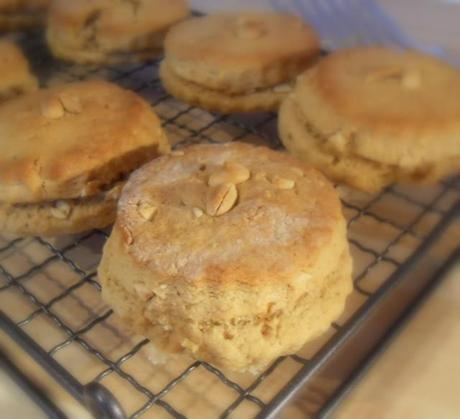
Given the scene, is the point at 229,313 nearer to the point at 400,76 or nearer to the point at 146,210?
the point at 146,210

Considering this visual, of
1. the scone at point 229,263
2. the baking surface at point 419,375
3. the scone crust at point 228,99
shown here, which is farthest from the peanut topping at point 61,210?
the baking surface at point 419,375

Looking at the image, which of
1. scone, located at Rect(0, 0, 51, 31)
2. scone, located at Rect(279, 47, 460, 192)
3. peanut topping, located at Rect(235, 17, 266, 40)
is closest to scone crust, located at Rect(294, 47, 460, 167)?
scone, located at Rect(279, 47, 460, 192)

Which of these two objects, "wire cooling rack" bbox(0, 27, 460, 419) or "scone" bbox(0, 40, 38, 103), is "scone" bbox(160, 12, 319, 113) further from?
"scone" bbox(0, 40, 38, 103)

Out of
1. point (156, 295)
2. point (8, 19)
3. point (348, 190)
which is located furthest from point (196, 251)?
point (8, 19)

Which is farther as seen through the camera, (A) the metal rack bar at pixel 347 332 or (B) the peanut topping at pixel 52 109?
(B) the peanut topping at pixel 52 109

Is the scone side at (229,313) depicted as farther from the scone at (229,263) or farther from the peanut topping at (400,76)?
the peanut topping at (400,76)

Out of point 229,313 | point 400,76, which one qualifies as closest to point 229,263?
point 229,313

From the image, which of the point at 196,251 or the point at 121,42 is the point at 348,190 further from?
the point at 121,42
